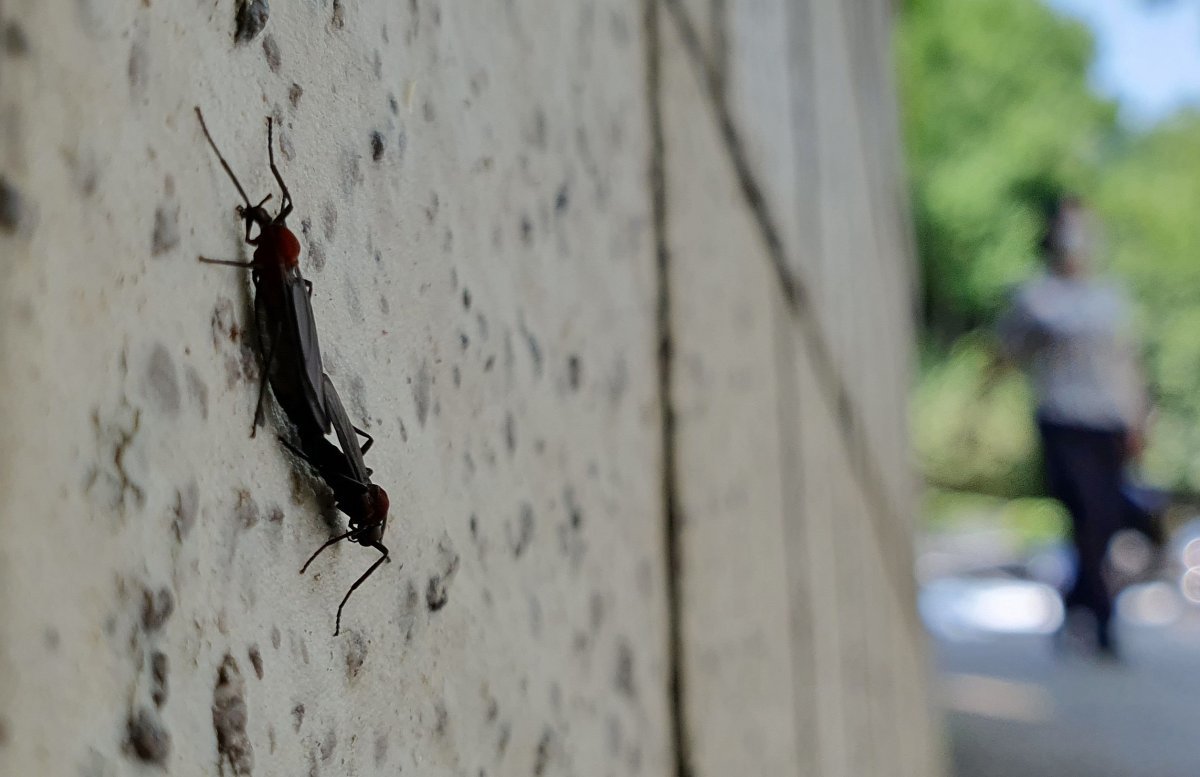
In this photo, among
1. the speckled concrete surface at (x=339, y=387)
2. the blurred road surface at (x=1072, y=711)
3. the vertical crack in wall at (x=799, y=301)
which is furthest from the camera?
the blurred road surface at (x=1072, y=711)

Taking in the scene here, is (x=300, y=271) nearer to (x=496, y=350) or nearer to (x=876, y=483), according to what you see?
(x=496, y=350)

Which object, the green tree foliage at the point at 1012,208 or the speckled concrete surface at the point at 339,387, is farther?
the green tree foliage at the point at 1012,208

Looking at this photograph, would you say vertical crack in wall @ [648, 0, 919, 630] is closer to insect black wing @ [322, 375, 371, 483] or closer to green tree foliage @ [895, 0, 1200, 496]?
insect black wing @ [322, 375, 371, 483]

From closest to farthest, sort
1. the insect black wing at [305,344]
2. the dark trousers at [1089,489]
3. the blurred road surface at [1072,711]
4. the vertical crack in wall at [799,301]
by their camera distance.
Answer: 1. the insect black wing at [305,344]
2. the vertical crack in wall at [799,301]
3. the blurred road surface at [1072,711]
4. the dark trousers at [1089,489]

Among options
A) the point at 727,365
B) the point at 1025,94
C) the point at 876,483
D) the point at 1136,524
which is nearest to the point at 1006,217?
the point at 1025,94

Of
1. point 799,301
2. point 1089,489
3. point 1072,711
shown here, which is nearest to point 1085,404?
point 1089,489

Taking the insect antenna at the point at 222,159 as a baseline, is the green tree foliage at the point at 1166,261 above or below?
above

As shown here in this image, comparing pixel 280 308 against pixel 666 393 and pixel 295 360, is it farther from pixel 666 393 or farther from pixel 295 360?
pixel 666 393

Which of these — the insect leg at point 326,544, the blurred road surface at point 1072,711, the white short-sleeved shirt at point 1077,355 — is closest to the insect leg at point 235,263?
the insect leg at point 326,544

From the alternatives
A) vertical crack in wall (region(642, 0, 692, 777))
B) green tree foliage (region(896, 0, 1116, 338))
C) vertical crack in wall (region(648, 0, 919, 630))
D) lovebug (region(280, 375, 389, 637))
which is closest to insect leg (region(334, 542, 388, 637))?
lovebug (region(280, 375, 389, 637))

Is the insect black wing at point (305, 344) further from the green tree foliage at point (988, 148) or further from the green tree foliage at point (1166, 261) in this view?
the green tree foliage at point (988, 148)
